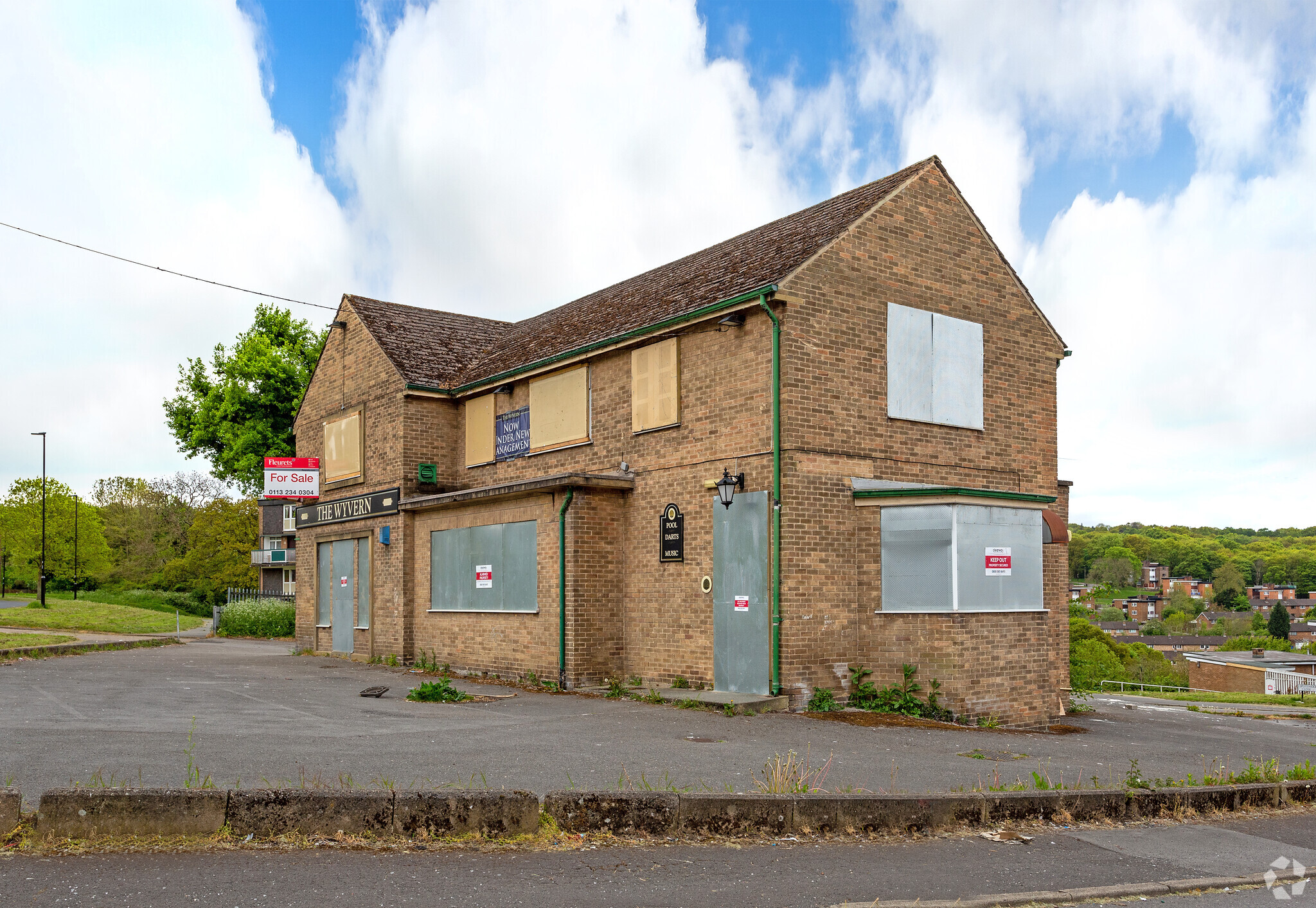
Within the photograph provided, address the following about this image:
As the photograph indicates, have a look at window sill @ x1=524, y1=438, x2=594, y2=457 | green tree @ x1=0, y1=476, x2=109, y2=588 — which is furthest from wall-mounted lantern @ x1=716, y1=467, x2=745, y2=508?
green tree @ x1=0, y1=476, x2=109, y2=588

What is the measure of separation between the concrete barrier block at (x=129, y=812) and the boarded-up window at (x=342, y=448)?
59.9ft

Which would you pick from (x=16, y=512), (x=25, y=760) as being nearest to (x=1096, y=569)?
(x=16, y=512)

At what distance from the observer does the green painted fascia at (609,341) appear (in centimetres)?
1524

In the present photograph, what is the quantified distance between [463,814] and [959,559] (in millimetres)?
9524

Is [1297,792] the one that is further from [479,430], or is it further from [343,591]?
[343,591]

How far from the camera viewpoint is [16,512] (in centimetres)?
6706

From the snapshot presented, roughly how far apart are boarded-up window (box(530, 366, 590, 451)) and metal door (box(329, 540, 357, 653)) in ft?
22.0

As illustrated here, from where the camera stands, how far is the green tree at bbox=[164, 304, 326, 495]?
44000 millimetres

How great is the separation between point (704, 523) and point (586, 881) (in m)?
10.0

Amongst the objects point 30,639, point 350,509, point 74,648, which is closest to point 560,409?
point 350,509

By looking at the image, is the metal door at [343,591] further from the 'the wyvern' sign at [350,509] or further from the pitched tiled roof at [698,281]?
the pitched tiled roof at [698,281]

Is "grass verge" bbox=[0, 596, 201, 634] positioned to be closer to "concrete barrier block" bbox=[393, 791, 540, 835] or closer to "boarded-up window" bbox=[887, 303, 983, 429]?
"boarded-up window" bbox=[887, 303, 983, 429]

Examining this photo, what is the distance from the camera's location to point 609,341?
58.9ft

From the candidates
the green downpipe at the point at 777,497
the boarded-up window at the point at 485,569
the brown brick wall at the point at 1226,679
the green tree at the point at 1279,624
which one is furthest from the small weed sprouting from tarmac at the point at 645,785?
the green tree at the point at 1279,624
